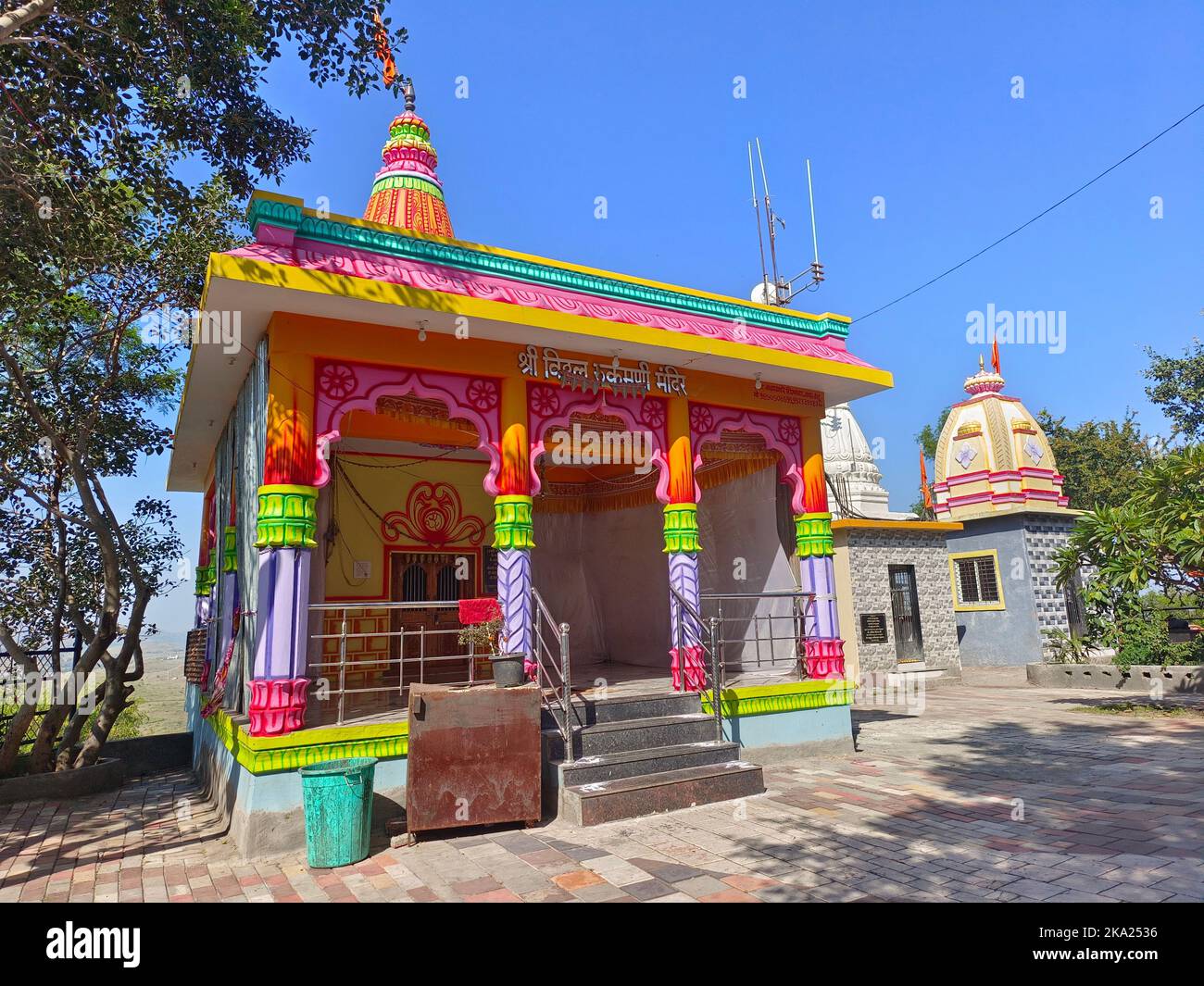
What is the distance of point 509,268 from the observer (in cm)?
814

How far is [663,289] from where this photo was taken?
9.14 metres

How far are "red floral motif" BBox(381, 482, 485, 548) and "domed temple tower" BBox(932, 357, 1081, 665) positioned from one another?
40.6ft

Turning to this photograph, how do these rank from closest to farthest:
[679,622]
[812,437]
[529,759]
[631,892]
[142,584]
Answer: [631,892], [529,759], [679,622], [812,437], [142,584]

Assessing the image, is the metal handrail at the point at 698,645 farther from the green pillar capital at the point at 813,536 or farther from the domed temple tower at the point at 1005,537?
the domed temple tower at the point at 1005,537

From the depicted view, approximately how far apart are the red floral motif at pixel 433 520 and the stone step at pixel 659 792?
5.95 metres

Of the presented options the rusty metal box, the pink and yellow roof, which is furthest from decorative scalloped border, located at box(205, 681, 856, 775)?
the pink and yellow roof

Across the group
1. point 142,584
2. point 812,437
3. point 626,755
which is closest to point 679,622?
point 626,755

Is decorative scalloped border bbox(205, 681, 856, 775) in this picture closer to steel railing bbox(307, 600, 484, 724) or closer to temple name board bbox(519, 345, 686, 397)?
steel railing bbox(307, 600, 484, 724)

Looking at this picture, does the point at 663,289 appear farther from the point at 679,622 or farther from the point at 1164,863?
the point at 1164,863

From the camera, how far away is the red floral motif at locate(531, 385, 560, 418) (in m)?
7.88

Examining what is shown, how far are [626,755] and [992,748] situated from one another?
502cm

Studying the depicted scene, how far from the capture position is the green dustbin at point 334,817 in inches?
209

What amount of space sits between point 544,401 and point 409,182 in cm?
676

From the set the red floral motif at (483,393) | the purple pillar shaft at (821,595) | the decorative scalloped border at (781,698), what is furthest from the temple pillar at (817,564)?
the red floral motif at (483,393)
